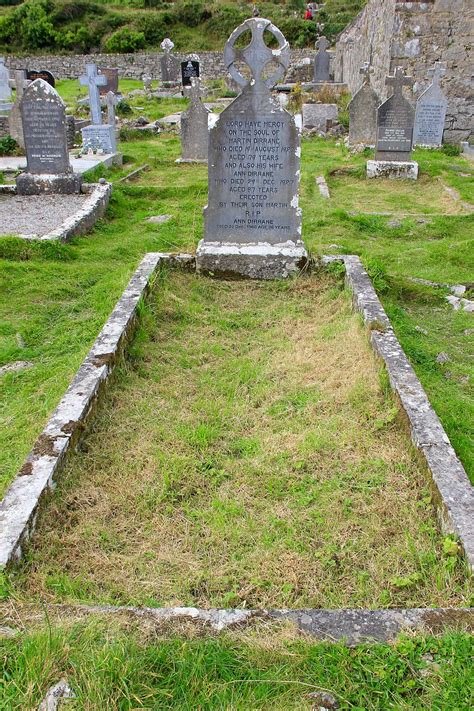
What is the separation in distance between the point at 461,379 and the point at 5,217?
6554mm

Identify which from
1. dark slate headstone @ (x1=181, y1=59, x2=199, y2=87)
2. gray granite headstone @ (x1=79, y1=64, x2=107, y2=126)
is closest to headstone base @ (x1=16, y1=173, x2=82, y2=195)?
gray granite headstone @ (x1=79, y1=64, x2=107, y2=126)

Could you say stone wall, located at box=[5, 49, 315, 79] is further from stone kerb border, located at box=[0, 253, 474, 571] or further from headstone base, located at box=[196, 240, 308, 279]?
stone kerb border, located at box=[0, 253, 474, 571]

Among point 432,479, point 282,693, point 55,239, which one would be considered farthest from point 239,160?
point 282,693

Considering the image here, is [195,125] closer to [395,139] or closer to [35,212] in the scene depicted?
[395,139]

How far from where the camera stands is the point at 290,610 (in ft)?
6.65

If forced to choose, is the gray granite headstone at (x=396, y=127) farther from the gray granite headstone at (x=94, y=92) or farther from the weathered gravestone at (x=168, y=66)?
the weathered gravestone at (x=168, y=66)

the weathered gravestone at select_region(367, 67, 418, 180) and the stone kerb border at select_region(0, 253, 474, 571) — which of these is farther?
the weathered gravestone at select_region(367, 67, 418, 180)

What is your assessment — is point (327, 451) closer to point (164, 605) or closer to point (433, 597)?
point (433, 597)

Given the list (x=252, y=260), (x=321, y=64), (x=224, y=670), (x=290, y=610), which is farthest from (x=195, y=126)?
(x=224, y=670)

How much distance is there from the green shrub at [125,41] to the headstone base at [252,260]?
118 feet

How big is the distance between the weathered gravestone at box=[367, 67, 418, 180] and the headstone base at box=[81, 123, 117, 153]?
5411 millimetres

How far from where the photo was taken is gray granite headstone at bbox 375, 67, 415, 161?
1087cm

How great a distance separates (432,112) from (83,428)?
1323 centimetres

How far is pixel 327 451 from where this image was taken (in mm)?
3148
